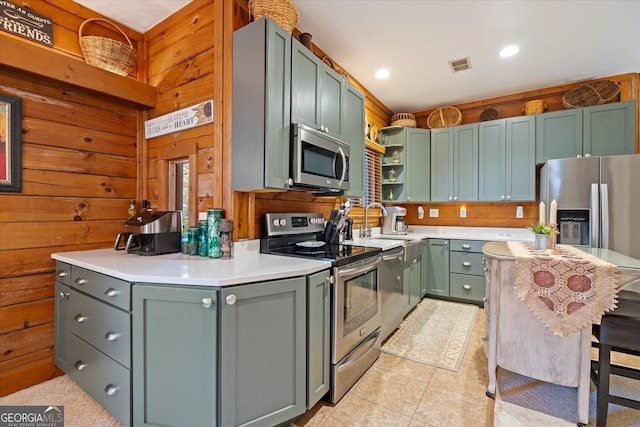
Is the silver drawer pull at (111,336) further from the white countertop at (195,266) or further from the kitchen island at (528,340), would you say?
the kitchen island at (528,340)

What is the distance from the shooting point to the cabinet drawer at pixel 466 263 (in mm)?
3598

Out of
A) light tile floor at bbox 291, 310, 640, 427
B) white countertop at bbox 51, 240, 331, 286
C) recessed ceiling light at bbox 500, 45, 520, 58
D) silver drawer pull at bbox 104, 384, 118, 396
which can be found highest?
recessed ceiling light at bbox 500, 45, 520, 58

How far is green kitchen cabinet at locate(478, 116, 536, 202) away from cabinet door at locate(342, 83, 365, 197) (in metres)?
2.04

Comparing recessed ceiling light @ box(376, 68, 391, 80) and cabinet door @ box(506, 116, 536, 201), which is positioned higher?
recessed ceiling light @ box(376, 68, 391, 80)

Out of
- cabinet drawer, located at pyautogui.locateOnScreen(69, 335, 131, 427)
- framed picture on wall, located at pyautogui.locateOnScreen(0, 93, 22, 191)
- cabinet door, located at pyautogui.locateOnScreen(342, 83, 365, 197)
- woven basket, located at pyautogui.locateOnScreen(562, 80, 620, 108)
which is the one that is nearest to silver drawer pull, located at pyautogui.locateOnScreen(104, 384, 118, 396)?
cabinet drawer, located at pyautogui.locateOnScreen(69, 335, 131, 427)

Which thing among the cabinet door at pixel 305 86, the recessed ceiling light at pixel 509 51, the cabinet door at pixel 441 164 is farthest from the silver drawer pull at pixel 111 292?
the cabinet door at pixel 441 164

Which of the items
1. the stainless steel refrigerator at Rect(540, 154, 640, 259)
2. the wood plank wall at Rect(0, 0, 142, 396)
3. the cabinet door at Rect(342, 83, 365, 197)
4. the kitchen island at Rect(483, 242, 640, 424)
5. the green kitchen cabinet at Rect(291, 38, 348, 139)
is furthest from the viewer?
the stainless steel refrigerator at Rect(540, 154, 640, 259)

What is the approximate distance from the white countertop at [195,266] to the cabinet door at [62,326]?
0.23 metres

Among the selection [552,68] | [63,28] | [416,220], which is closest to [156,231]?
[63,28]

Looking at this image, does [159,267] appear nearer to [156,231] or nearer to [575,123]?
[156,231]

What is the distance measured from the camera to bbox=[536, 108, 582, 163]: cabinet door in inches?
129

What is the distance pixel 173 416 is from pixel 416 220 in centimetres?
405

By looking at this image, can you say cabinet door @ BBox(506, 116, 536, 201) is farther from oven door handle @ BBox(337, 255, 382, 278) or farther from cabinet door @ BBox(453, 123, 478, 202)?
oven door handle @ BBox(337, 255, 382, 278)

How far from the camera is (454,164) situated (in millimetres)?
4051
